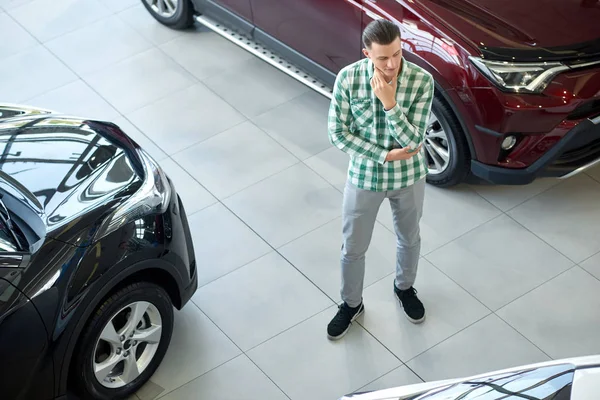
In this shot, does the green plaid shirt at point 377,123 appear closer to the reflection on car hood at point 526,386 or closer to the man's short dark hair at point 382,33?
the man's short dark hair at point 382,33

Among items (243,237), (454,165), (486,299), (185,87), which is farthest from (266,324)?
(185,87)

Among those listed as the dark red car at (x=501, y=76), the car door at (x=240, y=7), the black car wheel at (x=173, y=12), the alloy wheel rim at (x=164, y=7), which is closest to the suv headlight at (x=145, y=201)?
the dark red car at (x=501, y=76)

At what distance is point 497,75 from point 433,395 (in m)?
2.48

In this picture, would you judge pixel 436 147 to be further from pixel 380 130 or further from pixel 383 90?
pixel 383 90

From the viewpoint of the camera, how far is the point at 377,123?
402 centimetres

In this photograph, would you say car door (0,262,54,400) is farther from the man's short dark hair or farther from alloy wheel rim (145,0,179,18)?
alloy wheel rim (145,0,179,18)

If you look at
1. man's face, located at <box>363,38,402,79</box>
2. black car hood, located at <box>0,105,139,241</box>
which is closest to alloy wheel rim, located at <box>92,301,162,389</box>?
black car hood, located at <box>0,105,139,241</box>

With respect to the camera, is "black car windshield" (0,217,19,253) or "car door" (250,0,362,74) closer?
"black car windshield" (0,217,19,253)

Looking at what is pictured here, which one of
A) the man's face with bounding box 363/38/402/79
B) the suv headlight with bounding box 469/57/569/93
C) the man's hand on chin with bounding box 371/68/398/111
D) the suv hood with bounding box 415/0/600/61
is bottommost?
the suv headlight with bounding box 469/57/569/93

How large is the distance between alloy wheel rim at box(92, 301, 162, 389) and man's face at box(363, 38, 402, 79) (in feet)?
5.17

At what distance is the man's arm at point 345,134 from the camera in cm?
399

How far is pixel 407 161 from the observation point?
4.09m

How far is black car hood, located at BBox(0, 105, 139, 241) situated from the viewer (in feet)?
13.1

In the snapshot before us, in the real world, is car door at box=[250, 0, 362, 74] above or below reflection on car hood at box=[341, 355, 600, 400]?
below
